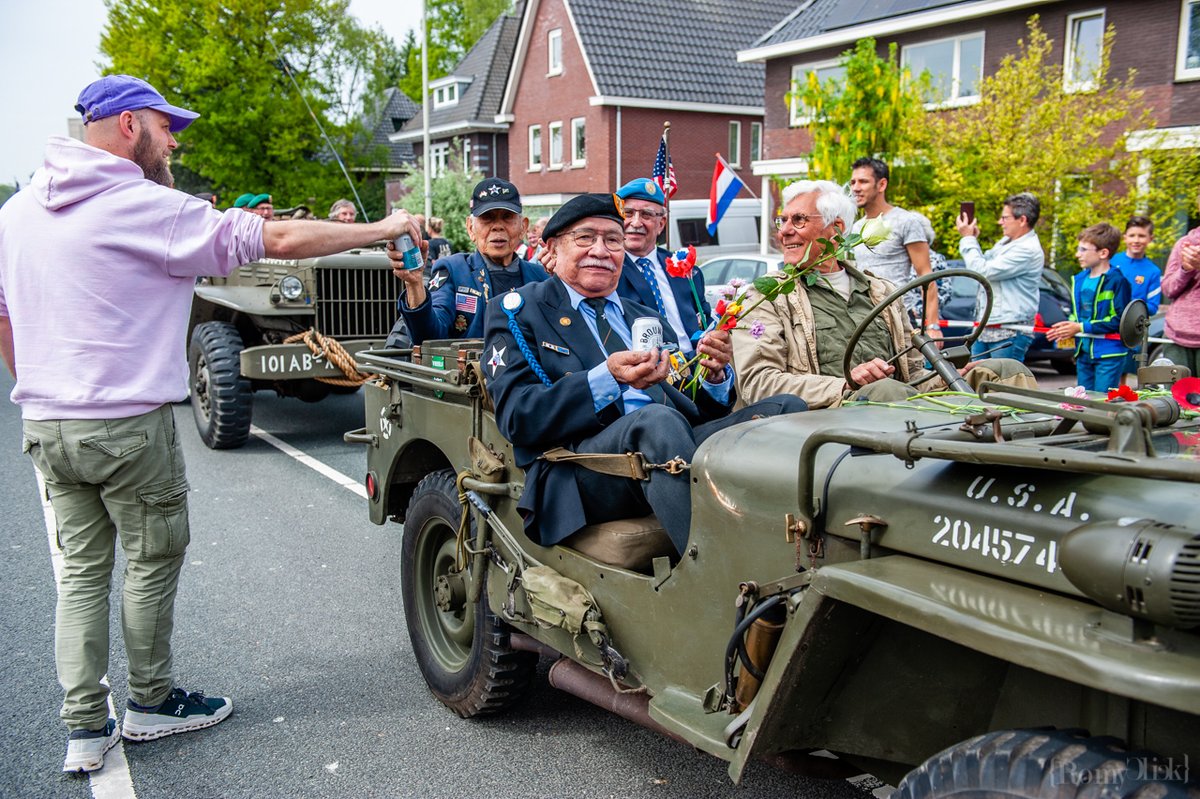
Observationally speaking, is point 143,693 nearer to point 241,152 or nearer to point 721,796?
point 721,796

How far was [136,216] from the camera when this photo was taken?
3262 millimetres

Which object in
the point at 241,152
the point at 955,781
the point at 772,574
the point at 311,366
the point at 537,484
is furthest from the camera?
the point at 241,152

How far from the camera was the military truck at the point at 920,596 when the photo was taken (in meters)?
1.63

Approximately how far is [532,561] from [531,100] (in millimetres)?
33528

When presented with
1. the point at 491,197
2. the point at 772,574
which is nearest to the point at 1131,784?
→ the point at 772,574

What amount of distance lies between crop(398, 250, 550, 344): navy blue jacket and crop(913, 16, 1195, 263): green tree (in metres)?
8.89

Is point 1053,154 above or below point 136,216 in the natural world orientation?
above

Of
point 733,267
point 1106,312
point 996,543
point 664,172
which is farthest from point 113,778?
point 733,267

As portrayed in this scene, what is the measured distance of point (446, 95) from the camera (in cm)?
4125

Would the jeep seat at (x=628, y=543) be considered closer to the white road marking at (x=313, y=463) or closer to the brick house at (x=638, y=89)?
the white road marking at (x=313, y=463)

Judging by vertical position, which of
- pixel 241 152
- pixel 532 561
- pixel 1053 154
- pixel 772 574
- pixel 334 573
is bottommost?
pixel 334 573

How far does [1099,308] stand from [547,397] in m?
5.62

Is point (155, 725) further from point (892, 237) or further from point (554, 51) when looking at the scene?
point (554, 51)

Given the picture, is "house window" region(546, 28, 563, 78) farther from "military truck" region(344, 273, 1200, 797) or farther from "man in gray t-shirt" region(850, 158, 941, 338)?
"military truck" region(344, 273, 1200, 797)
